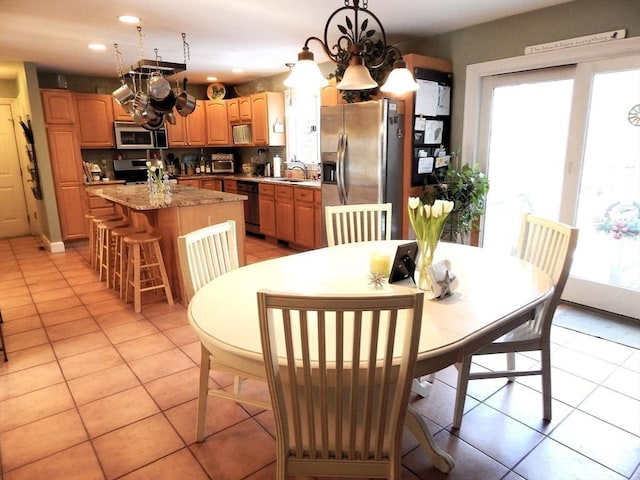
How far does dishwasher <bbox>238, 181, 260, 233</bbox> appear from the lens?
5984 millimetres

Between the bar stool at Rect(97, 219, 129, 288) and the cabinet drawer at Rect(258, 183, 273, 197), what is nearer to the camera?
the bar stool at Rect(97, 219, 129, 288)

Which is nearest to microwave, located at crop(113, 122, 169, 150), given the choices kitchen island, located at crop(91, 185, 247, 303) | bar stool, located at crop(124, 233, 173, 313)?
kitchen island, located at crop(91, 185, 247, 303)

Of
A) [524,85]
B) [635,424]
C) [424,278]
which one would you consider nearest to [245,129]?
[524,85]

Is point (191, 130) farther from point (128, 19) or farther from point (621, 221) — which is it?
point (621, 221)

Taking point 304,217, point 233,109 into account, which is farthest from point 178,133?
point 304,217

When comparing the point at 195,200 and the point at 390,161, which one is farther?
the point at 390,161

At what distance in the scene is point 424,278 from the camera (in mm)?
1706

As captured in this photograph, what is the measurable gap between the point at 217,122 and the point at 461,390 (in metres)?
6.03

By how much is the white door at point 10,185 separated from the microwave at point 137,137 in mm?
1718

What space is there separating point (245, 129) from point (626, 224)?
510 cm

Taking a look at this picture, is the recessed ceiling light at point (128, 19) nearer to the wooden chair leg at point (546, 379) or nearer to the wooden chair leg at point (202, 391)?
the wooden chair leg at point (202, 391)

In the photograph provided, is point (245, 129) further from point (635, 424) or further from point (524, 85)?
point (635, 424)

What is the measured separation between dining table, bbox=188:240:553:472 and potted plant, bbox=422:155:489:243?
159cm

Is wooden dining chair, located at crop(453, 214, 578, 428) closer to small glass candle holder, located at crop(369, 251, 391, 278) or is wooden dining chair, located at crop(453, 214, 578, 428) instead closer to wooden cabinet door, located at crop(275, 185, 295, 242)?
small glass candle holder, located at crop(369, 251, 391, 278)
